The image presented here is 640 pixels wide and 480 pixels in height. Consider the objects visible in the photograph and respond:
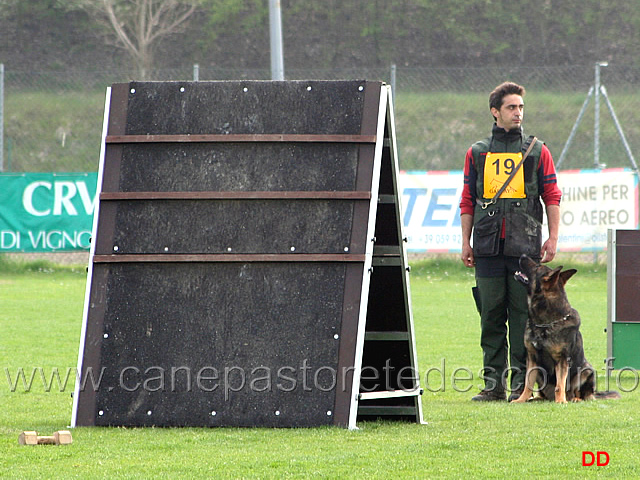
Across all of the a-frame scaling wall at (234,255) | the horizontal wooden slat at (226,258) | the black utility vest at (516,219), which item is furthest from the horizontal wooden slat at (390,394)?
the black utility vest at (516,219)

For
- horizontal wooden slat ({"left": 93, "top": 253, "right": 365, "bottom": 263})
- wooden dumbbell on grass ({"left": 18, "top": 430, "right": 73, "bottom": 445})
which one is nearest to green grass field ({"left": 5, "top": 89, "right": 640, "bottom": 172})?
horizontal wooden slat ({"left": 93, "top": 253, "right": 365, "bottom": 263})

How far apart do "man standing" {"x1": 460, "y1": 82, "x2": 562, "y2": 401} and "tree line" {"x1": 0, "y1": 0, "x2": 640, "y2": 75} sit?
25712 mm

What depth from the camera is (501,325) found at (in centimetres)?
704

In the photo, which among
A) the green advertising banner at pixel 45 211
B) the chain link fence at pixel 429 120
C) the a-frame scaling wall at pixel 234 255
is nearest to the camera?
the a-frame scaling wall at pixel 234 255

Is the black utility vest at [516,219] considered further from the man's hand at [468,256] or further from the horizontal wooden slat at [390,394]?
the horizontal wooden slat at [390,394]

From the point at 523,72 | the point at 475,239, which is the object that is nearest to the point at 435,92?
the point at 523,72

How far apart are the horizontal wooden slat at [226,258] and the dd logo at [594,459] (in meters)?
1.47

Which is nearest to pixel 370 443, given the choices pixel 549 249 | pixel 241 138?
pixel 241 138

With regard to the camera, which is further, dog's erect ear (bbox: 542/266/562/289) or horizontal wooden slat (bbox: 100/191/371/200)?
dog's erect ear (bbox: 542/266/562/289)

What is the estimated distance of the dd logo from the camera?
4.49m

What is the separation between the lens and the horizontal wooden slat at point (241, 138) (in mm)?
5516

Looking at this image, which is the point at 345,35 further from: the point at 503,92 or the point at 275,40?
the point at 503,92

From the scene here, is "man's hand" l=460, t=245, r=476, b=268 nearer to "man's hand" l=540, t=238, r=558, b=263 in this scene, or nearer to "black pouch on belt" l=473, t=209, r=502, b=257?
"black pouch on belt" l=473, t=209, r=502, b=257

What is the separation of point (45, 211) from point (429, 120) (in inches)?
421
